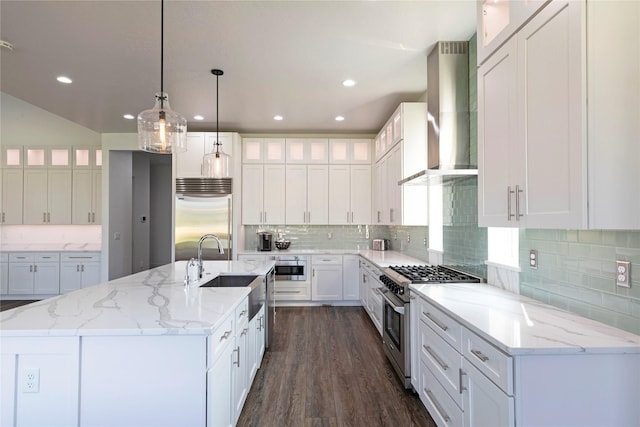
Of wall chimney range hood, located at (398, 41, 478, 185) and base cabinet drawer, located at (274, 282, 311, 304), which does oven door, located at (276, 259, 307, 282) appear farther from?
wall chimney range hood, located at (398, 41, 478, 185)

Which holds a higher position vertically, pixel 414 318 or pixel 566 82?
pixel 566 82

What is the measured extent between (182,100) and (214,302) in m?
3.05

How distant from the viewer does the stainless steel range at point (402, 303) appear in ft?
8.25

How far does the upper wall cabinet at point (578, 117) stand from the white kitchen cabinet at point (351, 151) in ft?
12.4

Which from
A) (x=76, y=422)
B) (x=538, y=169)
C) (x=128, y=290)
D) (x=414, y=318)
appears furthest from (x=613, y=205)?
(x=128, y=290)

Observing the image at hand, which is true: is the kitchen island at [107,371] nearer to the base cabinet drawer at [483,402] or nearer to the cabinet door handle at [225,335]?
the cabinet door handle at [225,335]

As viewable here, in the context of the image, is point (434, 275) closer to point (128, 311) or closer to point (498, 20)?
point (498, 20)

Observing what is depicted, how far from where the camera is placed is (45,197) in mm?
5805

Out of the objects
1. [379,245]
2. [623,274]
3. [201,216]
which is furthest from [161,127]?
[379,245]

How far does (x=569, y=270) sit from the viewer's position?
171 cm

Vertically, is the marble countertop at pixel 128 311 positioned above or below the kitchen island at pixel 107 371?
above

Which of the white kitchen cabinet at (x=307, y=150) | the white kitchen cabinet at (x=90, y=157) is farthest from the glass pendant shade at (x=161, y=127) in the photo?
the white kitchen cabinet at (x=90, y=157)

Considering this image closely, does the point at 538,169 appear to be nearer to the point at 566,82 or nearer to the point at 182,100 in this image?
the point at 566,82

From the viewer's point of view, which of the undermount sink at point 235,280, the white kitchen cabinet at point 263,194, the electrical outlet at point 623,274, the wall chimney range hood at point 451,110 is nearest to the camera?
the electrical outlet at point 623,274
